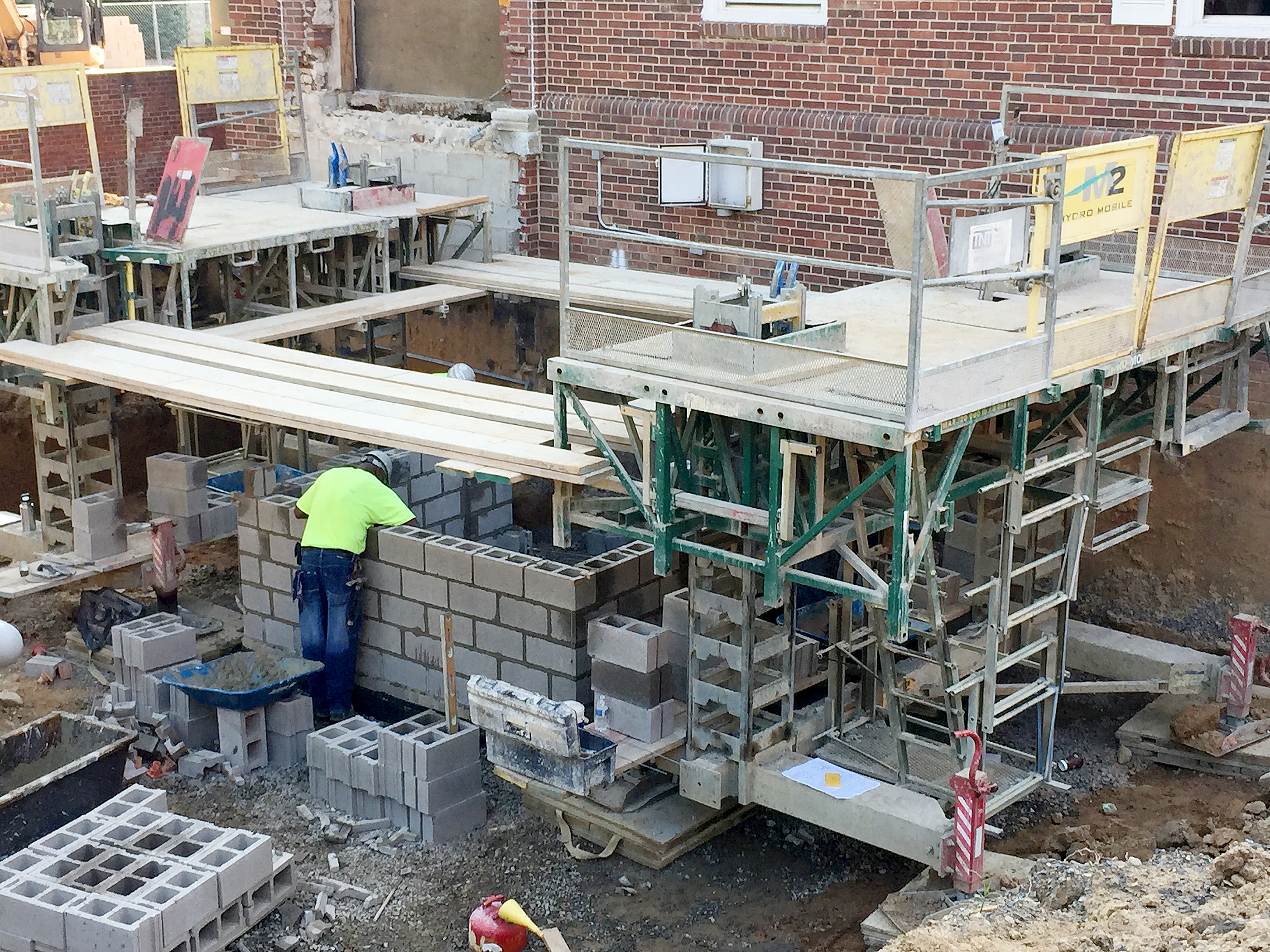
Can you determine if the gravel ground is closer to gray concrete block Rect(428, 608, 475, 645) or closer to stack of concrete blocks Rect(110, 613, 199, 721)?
stack of concrete blocks Rect(110, 613, 199, 721)

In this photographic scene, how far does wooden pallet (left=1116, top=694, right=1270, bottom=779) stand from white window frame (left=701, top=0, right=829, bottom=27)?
6.57m

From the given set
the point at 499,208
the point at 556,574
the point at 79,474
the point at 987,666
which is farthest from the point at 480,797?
the point at 499,208

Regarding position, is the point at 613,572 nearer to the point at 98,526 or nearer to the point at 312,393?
the point at 312,393

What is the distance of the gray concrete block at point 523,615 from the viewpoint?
1026 cm

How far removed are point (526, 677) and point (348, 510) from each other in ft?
5.60

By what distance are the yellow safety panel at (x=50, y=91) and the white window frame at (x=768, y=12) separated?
5.65m

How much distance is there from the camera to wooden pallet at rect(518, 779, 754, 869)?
9.30 metres

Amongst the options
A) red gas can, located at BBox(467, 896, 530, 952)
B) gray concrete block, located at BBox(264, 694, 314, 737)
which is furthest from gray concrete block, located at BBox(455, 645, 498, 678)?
red gas can, located at BBox(467, 896, 530, 952)

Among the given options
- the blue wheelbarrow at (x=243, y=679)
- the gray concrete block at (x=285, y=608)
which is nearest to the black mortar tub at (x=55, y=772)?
the blue wheelbarrow at (x=243, y=679)

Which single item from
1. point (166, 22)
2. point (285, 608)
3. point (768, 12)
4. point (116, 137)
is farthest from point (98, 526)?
point (166, 22)

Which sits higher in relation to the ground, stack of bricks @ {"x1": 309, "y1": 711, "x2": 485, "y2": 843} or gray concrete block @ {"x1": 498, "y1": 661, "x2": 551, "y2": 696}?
gray concrete block @ {"x1": 498, "y1": 661, "x2": 551, "y2": 696}

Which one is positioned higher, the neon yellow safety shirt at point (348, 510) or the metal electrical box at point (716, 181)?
the metal electrical box at point (716, 181)

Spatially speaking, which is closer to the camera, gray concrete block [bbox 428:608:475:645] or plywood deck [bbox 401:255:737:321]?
gray concrete block [bbox 428:608:475:645]

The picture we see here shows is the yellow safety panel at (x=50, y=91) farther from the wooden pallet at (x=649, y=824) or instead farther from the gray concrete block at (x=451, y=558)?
the wooden pallet at (x=649, y=824)
